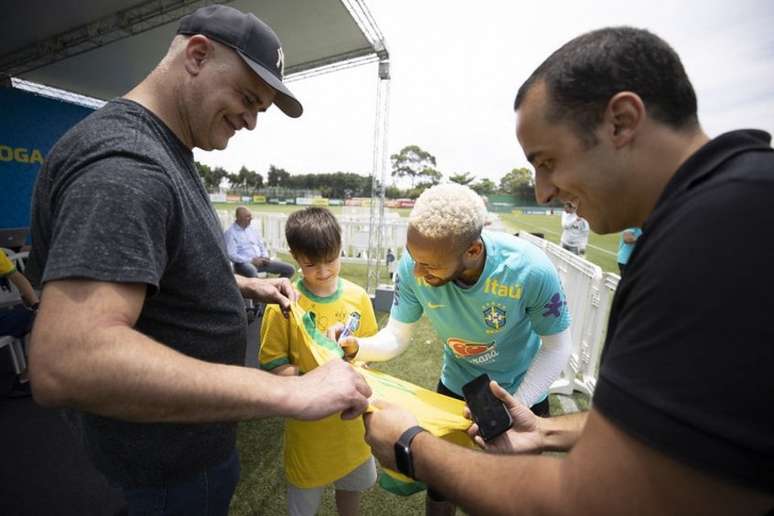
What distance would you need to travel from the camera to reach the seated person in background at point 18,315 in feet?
14.1

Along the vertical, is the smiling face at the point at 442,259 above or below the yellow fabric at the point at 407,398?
above

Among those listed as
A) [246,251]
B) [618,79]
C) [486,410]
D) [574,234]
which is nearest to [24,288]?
[246,251]

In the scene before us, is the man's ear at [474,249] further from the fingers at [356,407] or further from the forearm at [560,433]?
the fingers at [356,407]

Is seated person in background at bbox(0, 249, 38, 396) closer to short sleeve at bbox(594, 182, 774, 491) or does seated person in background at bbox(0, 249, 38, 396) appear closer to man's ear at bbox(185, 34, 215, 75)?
man's ear at bbox(185, 34, 215, 75)

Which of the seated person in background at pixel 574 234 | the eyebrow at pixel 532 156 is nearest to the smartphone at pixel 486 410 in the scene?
the eyebrow at pixel 532 156

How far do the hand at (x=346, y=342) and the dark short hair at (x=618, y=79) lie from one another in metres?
1.51

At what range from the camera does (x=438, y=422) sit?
1561 mm

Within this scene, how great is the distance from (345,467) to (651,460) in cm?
186

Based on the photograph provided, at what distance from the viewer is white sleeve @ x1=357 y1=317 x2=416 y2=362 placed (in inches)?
89.0

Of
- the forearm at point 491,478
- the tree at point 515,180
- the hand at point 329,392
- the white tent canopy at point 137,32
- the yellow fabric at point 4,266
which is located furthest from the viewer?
the tree at point 515,180

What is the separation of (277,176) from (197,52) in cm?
7338

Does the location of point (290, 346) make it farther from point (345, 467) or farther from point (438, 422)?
point (438, 422)

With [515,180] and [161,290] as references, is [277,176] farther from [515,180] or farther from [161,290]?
[161,290]

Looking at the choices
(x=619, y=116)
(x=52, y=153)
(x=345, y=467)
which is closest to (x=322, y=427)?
(x=345, y=467)
